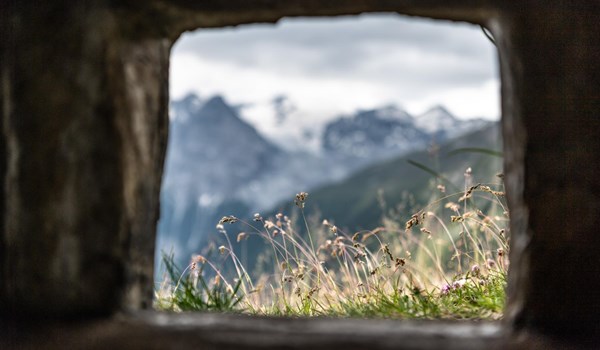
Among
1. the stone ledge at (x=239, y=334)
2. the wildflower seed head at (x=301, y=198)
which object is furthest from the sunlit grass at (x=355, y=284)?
the stone ledge at (x=239, y=334)

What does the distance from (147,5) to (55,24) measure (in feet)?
0.82

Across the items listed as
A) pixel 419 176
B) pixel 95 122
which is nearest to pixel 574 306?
pixel 95 122

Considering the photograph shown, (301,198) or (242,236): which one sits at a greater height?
(301,198)

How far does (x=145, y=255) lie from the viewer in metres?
1.79

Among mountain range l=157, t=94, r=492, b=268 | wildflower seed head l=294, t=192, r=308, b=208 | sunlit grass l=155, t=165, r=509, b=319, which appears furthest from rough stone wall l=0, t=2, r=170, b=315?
mountain range l=157, t=94, r=492, b=268

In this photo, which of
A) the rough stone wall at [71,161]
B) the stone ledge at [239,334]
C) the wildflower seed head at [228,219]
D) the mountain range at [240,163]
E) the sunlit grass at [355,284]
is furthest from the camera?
the mountain range at [240,163]

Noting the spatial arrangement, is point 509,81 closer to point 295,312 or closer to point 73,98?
point 73,98

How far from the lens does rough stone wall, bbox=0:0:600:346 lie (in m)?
1.55

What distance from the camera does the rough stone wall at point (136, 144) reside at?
1554 mm

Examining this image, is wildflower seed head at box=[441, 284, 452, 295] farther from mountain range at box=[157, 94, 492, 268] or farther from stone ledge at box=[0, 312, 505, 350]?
mountain range at box=[157, 94, 492, 268]

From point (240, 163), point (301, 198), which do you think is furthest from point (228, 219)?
point (240, 163)

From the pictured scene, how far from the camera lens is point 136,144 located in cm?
171

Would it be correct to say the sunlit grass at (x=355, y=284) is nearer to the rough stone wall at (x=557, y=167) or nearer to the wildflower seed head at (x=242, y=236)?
the wildflower seed head at (x=242, y=236)

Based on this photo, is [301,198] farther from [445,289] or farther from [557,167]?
[557,167]
